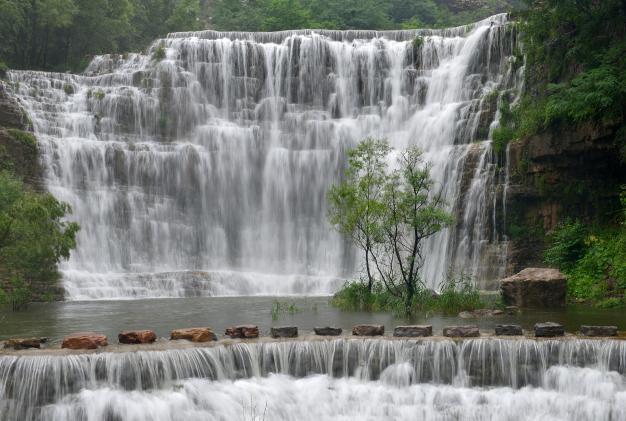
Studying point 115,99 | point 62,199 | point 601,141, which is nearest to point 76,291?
point 62,199

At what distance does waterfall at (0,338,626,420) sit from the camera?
14164 millimetres

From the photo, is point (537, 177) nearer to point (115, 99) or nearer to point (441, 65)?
point (441, 65)

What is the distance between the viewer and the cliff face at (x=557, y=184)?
29.9m

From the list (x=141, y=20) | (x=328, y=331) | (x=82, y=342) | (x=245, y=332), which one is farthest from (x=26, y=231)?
(x=141, y=20)

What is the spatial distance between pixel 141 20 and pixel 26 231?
39.6 meters

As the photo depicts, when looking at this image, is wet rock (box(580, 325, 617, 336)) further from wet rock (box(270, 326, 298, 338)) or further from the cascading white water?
the cascading white water

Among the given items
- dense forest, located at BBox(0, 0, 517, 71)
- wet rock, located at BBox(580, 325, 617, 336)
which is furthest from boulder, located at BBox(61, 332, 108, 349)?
dense forest, located at BBox(0, 0, 517, 71)

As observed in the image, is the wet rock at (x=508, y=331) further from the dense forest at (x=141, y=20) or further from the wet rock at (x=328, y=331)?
the dense forest at (x=141, y=20)

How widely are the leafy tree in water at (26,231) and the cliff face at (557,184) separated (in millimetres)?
17547

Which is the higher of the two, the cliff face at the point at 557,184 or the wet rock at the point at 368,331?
the cliff face at the point at 557,184

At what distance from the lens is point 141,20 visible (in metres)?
62.8

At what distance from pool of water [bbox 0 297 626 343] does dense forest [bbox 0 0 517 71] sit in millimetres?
27407

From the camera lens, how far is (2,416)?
13.7 meters

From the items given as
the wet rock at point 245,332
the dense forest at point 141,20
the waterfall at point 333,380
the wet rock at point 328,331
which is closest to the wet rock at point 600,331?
the waterfall at point 333,380
